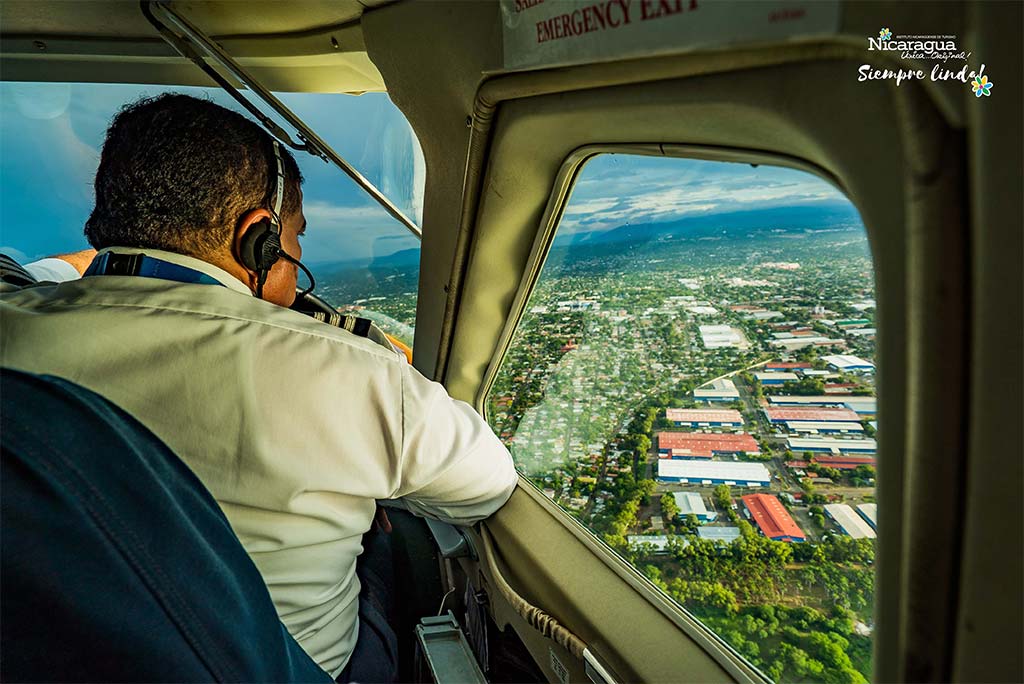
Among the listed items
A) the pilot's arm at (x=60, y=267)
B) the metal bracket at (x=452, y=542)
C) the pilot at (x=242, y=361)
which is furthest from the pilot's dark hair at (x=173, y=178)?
the metal bracket at (x=452, y=542)

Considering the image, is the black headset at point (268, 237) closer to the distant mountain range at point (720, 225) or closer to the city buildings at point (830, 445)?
the distant mountain range at point (720, 225)

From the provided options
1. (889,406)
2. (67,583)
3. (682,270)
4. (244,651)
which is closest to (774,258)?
(682,270)

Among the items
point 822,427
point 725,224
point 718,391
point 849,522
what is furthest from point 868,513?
point 725,224

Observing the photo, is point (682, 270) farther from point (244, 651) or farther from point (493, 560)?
point (244, 651)

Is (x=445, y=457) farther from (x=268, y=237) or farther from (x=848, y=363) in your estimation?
(x=848, y=363)

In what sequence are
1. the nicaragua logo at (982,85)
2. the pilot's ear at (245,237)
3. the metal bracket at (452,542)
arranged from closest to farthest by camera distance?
the nicaragua logo at (982,85), the pilot's ear at (245,237), the metal bracket at (452,542)
